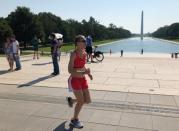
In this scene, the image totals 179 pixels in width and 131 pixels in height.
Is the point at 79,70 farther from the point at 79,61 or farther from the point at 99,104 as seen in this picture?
the point at 99,104

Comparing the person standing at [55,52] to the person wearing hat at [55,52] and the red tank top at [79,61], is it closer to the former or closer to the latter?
the person wearing hat at [55,52]

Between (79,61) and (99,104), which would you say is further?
(99,104)

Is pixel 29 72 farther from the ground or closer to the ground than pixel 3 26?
closer to the ground

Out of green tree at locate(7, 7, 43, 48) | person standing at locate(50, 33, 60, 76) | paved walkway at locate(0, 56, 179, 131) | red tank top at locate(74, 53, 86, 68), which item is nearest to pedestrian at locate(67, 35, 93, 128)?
red tank top at locate(74, 53, 86, 68)

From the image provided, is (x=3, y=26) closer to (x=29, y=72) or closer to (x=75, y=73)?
(x=29, y=72)

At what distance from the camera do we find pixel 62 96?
824cm

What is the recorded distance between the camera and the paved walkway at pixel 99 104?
5883mm

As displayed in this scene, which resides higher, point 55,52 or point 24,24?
point 24,24

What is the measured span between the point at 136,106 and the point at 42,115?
2.25 meters

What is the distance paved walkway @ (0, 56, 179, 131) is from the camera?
588cm

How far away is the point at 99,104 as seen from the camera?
290 inches

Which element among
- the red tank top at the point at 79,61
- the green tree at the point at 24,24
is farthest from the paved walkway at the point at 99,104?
the green tree at the point at 24,24

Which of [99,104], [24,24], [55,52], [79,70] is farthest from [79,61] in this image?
[24,24]

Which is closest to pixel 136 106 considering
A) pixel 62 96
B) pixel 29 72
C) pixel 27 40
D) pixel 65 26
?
pixel 62 96
